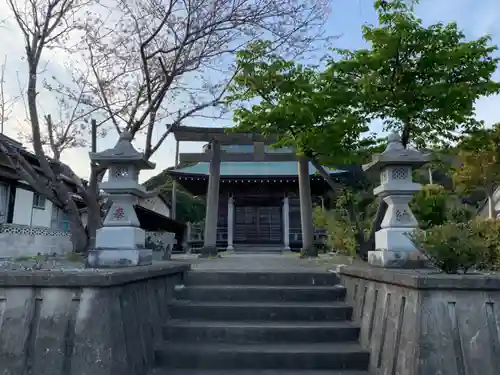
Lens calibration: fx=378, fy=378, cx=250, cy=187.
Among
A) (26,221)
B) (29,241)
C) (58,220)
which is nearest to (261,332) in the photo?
(29,241)

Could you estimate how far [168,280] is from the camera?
488 centimetres

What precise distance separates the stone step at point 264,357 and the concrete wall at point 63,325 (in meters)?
→ 0.68

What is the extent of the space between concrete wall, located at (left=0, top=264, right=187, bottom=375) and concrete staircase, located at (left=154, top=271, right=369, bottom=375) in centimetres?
89

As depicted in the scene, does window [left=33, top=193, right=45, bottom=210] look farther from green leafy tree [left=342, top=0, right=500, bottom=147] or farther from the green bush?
green leafy tree [left=342, top=0, right=500, bottom=147]

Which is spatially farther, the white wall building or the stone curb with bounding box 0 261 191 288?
the white wall building

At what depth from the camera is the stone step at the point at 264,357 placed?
3912mm

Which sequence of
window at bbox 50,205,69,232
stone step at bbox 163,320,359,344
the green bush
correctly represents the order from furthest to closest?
1. window at bbox 50,205,69,232
2. the green bush
3. stone step at bbox 163,320,359,344

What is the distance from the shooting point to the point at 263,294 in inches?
199

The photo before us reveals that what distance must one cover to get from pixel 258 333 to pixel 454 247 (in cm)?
225

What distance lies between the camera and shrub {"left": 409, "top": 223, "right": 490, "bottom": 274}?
3537mm

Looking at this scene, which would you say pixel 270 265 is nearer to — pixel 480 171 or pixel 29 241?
pixel 29 241

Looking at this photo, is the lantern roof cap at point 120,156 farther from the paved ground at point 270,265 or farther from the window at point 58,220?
the window at point 58,220

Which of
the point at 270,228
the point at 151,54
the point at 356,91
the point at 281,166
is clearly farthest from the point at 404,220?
the point at 270,228

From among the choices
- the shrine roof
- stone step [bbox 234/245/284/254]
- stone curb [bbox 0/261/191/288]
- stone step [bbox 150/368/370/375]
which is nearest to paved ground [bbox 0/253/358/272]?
stone curb [bbox 0/261/191/288]
